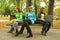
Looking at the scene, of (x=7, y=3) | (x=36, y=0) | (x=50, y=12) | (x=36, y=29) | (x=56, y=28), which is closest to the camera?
(x=36, y=29)

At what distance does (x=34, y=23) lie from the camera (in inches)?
405

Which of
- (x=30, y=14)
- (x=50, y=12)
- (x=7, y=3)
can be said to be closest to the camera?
(x=30, y=14)

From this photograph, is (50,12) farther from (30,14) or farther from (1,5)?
(1,5)

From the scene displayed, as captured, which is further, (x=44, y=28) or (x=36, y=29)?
(x=36, y=29)

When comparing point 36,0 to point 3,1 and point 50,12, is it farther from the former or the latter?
point 50,12

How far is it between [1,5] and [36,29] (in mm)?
17698

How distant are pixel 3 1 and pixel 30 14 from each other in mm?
20436

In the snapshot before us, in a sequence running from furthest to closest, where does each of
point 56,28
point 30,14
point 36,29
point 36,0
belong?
1. point 36,0
2. point 56,28
3. point 36,29
4. point 30,14

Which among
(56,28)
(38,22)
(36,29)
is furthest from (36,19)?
(56,28)

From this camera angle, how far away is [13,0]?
2733cm

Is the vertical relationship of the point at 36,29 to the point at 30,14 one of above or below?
below

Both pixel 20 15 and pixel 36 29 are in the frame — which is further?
pixel 36 29

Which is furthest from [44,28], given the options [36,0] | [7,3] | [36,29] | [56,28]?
[7,3]

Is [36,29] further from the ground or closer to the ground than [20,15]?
closer to the ground
